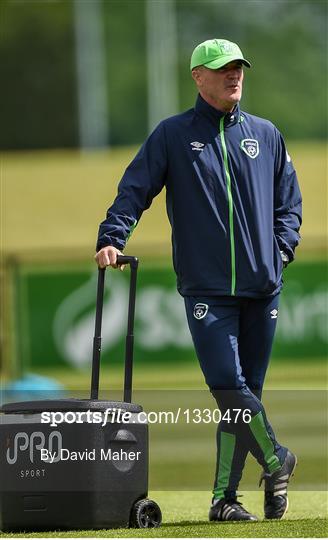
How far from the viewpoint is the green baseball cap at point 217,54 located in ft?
20.6

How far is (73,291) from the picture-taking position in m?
21.8

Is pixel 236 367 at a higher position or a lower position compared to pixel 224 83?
lower

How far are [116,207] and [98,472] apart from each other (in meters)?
1.20

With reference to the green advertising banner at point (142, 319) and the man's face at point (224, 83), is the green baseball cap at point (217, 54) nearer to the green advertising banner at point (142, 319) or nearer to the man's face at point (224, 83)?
the man's face at point (224, 83)

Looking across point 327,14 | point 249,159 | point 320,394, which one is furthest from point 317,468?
Answer: point 327,14

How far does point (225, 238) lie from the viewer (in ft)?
20.6

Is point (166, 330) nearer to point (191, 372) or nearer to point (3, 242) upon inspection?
point (191, 372)

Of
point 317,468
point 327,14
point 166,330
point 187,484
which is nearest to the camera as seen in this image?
point 187,484

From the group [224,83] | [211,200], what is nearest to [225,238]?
[211,200]

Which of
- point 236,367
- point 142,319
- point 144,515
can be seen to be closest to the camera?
point 144,515

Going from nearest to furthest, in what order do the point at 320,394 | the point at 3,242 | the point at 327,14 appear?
1. the point at 320,394
2. the point at 3,242
3. the point at 327,14

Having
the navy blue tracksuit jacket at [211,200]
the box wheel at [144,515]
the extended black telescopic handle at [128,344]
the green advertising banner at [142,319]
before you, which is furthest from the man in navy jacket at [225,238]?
the green advertising banner at [142,319]

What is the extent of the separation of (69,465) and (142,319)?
15.8m

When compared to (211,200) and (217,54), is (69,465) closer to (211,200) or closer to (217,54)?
(211,200)
